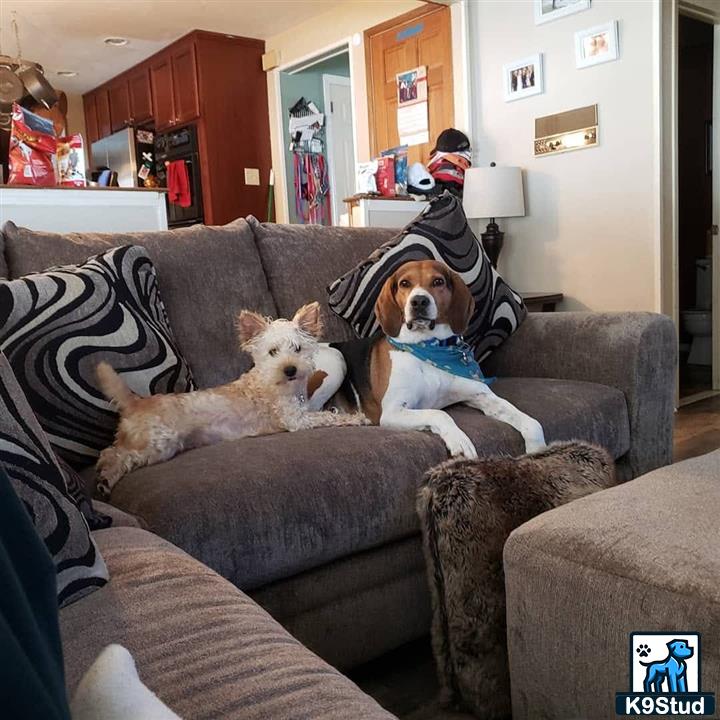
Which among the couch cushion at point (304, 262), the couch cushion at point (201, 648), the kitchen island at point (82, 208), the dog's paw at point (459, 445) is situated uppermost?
the kitchen island at point (82, 208)

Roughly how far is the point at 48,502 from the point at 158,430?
64 cm

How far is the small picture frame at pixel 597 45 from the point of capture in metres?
3.76

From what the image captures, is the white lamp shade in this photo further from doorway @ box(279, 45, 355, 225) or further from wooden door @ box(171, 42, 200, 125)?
wooden door @ box(171, 42, 200, 125)

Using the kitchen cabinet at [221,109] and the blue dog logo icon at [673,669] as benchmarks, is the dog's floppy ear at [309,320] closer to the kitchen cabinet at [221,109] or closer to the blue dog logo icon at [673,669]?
Answer: the blue dog logo icon at [673,669]

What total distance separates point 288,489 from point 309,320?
0.55 meters

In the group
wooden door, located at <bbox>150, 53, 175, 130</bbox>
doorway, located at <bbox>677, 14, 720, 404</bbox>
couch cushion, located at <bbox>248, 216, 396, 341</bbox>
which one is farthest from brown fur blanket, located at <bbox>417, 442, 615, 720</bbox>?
wooden door, located at <bbox>150, 53, 175, 130</bbox>

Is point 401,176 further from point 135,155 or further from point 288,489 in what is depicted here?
point 288,489

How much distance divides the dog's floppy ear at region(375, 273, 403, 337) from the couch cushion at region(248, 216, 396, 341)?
0.65 ft

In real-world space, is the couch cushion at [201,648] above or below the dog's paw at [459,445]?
above

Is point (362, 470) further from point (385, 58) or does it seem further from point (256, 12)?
point (256, 12)

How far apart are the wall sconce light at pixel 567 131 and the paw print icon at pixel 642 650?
11.4 ft

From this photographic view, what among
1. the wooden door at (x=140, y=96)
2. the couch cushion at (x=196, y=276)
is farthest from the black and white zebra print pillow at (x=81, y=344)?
the wooden door at (x=140, y=96)

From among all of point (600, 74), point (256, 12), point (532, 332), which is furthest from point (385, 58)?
point (532, 332)

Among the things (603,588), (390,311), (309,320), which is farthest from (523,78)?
(603,588)
